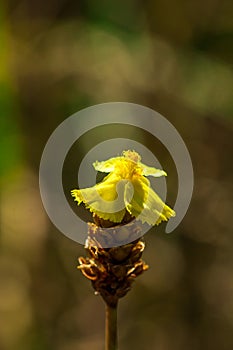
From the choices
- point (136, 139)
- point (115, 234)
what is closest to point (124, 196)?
point (115, 234)

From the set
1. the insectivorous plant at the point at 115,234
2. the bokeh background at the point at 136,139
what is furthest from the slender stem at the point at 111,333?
the bokeh background at the point at 136,139

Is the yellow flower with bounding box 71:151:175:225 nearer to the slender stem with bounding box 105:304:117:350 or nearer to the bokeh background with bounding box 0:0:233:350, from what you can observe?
the slender stem with bounding box 105:304:117:350

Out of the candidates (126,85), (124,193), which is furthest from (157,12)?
(124,193)

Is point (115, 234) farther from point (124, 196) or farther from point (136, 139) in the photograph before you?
point (136, 139)

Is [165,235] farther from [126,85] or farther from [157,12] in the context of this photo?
[157,12]

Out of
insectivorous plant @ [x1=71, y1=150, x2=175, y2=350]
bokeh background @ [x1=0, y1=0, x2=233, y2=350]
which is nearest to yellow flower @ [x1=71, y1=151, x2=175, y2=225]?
insectivorous plant @ [x1=71, y1=150, x2=175, y2=350]

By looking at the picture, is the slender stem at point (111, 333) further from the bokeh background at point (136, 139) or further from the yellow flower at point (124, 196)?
the bokeh background at point (136, 139)

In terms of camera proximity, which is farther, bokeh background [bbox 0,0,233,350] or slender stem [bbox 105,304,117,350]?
bokeh background [bbox 0,0,233,350]
